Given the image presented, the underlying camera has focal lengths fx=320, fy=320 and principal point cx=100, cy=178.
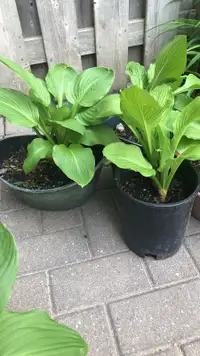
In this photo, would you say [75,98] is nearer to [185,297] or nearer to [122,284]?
[122,284]

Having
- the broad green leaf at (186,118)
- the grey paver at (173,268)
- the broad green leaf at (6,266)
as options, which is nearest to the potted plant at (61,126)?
the broad green leaf at (186,118)

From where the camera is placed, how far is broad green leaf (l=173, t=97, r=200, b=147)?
0.93 metres

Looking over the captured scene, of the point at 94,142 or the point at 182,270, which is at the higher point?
the point at 94,142

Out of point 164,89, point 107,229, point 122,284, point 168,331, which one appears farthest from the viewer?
point 107,229

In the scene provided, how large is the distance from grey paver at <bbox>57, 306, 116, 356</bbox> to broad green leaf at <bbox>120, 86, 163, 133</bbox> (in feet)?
2.26

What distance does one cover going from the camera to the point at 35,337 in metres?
0.82

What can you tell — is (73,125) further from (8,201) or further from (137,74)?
(8,201)

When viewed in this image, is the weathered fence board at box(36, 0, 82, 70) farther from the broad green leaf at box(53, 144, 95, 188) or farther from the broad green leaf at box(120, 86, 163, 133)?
the broad green leaf at box(120, 86, 163, 133)

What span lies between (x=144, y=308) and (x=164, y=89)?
2.55 feet

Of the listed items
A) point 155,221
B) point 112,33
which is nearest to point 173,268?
point 155,221

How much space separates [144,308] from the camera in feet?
3.85

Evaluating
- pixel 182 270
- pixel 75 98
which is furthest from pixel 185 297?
pixel 75 98

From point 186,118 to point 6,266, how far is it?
67cm

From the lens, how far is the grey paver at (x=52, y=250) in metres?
1.33
